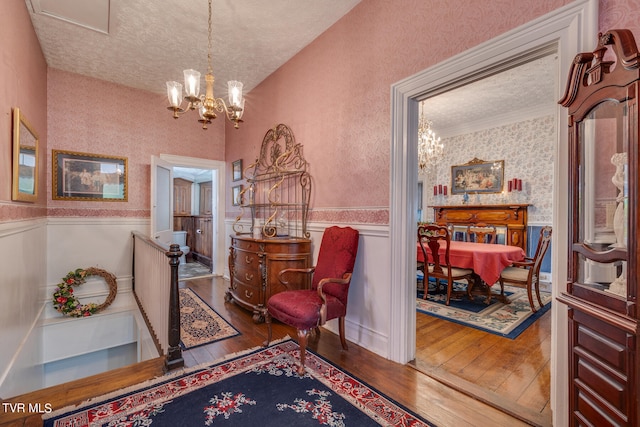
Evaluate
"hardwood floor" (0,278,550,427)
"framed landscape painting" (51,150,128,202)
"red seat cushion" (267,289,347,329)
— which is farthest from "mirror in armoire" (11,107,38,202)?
"red seat cushion" (267,289,347,329)

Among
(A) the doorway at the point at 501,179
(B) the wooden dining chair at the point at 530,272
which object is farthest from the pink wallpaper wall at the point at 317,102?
(B) the wooden dining chair at the point at 530,272

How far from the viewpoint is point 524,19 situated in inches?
67.0

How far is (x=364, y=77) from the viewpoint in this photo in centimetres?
271

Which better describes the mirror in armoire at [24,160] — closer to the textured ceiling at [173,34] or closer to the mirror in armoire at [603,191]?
the textured ceiling at [173,34]

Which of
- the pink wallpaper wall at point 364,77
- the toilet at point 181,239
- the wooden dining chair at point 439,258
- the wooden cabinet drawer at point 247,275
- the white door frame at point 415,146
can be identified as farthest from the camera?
the toilet at point 181,239

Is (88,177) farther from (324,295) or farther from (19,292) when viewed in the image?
(324,295)

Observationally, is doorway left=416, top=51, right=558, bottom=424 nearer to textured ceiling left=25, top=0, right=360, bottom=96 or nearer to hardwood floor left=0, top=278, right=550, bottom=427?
hardwood floor left=0, top=278, right=550, bottom=427

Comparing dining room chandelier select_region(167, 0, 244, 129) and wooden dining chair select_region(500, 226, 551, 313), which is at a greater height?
dining room chandelier select_region(167, 0, 244, 129)

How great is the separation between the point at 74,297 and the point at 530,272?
19.7 ft

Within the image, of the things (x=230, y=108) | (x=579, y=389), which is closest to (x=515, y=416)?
(x=579, y=389)

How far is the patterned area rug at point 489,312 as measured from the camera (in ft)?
9.89

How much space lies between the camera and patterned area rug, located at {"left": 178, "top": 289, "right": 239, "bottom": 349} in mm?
2746

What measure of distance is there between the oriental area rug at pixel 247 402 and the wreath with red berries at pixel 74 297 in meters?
2.85

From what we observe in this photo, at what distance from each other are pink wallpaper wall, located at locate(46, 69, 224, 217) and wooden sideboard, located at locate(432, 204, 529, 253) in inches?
211
